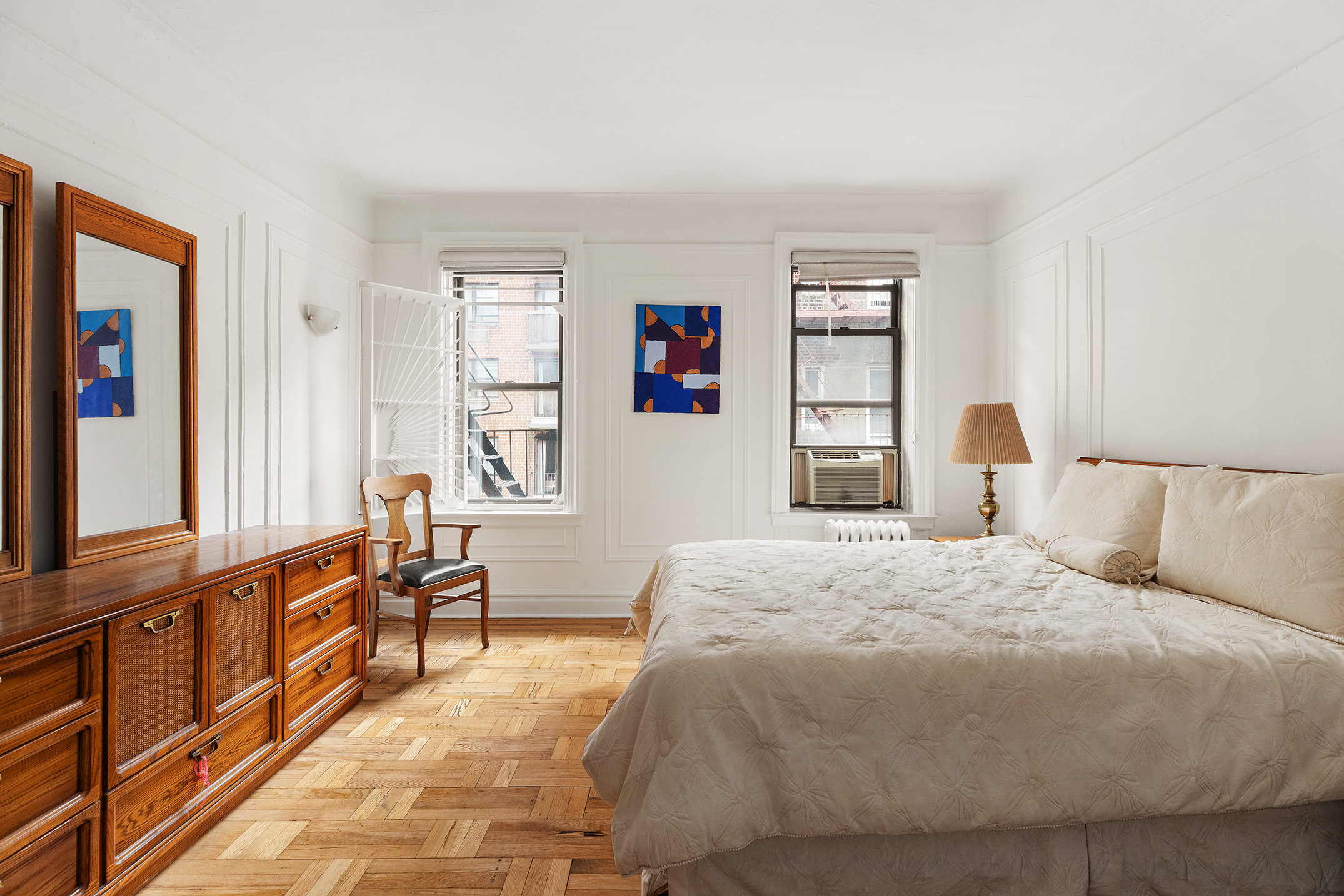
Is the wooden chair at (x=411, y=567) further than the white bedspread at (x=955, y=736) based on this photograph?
Yes

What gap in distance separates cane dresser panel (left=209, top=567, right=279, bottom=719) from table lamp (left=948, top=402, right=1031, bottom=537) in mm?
3259

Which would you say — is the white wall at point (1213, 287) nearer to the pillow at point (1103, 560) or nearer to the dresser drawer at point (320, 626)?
the pillow at point (1103, 560)

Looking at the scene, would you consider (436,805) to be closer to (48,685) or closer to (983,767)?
(48,685)

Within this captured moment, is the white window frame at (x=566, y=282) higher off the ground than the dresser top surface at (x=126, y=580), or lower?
higher

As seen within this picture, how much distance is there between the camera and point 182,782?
1970 mm

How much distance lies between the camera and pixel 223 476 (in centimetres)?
291

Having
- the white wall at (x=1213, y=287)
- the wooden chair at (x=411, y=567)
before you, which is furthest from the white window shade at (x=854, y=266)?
the wooden chair at (x=411, y=567)

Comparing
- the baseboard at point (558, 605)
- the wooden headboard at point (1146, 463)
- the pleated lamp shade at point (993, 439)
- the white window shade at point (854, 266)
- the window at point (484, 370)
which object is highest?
the white window shade at point (854, 266)

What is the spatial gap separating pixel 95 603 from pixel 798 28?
2829 millimetres

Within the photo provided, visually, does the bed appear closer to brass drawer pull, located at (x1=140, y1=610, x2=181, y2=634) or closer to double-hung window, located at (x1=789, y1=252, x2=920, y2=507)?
Result: brass drawer pull, located at (x1=140, y1=610, x2=181, y2=634)

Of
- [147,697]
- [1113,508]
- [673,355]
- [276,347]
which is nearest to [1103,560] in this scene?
[1113,508]

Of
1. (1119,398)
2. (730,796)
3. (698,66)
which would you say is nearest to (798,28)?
(698,66)

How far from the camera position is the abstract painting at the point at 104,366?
216 cm

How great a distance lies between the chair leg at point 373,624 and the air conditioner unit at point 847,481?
270 cm
